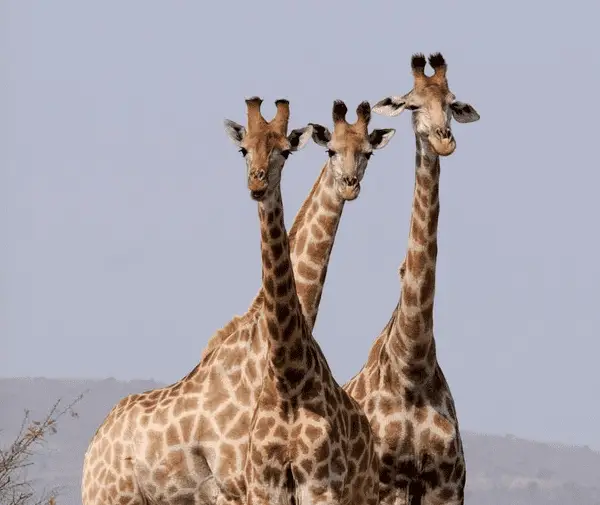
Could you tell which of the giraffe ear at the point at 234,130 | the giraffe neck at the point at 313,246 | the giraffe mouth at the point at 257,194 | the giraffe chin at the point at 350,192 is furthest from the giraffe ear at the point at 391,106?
the giraffe mouth at the point at 257,194

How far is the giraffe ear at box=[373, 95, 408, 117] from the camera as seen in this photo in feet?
53.7

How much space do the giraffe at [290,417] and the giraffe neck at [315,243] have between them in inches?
→ 73.6

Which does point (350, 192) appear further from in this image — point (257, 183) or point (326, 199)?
point (257, 183)

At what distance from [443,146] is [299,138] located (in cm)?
128

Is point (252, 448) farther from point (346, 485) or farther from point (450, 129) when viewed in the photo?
point (450, 129)

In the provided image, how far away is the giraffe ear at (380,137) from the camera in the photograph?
1686 centimetres

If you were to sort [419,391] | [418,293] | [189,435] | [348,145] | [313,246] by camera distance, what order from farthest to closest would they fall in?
[313,246]
[189,435]
[419,391]
[418,293]
[348,145]

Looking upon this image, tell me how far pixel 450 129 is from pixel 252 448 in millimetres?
3282

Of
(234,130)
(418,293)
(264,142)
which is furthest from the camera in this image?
(418,293)

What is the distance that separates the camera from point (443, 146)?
15523 mm

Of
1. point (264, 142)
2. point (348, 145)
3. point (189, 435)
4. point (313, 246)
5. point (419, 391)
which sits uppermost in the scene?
point (348, 145)

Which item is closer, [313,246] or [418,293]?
[418,293]

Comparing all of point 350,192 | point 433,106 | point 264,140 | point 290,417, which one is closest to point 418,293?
point 350,192

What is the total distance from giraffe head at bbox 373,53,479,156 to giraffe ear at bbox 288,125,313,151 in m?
1.17
